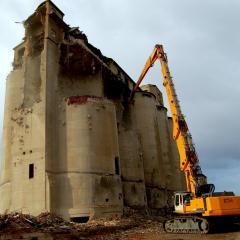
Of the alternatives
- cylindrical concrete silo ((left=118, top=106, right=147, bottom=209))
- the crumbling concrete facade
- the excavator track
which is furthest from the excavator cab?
cylindrical concrete silo ((left=118, top=106, right=147, bottom=209))

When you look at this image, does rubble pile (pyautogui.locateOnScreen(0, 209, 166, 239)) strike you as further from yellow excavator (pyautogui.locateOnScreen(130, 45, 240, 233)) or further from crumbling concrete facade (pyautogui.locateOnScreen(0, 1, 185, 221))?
yellow excavator (pyautogui.locateOnScreen(130, 45, 240, 233))

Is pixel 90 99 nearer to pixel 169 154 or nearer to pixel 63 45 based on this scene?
pixel 63 45

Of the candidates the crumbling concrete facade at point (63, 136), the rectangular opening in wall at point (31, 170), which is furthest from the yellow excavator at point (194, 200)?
the rectangular opening in wall at point (31, 170)

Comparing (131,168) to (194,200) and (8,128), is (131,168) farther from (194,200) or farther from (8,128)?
(194,200)

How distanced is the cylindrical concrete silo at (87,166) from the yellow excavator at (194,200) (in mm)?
6930

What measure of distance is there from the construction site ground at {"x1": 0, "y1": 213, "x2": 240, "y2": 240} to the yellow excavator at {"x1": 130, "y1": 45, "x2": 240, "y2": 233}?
2.52 ft

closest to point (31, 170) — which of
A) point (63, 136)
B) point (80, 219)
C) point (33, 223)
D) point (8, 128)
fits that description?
point (63, 136)

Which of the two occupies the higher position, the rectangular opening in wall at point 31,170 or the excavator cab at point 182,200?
the rectangular opening in wall at point 31,170

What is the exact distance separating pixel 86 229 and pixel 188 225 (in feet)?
20.7

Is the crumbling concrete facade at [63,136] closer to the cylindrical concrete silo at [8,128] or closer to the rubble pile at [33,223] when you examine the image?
the cylindrical concrete silo at [8,128]

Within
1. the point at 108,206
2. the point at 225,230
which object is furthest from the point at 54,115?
the point at 225,230

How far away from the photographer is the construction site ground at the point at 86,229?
17.9 m

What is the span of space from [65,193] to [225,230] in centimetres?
1219

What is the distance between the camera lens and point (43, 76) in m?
29.3
